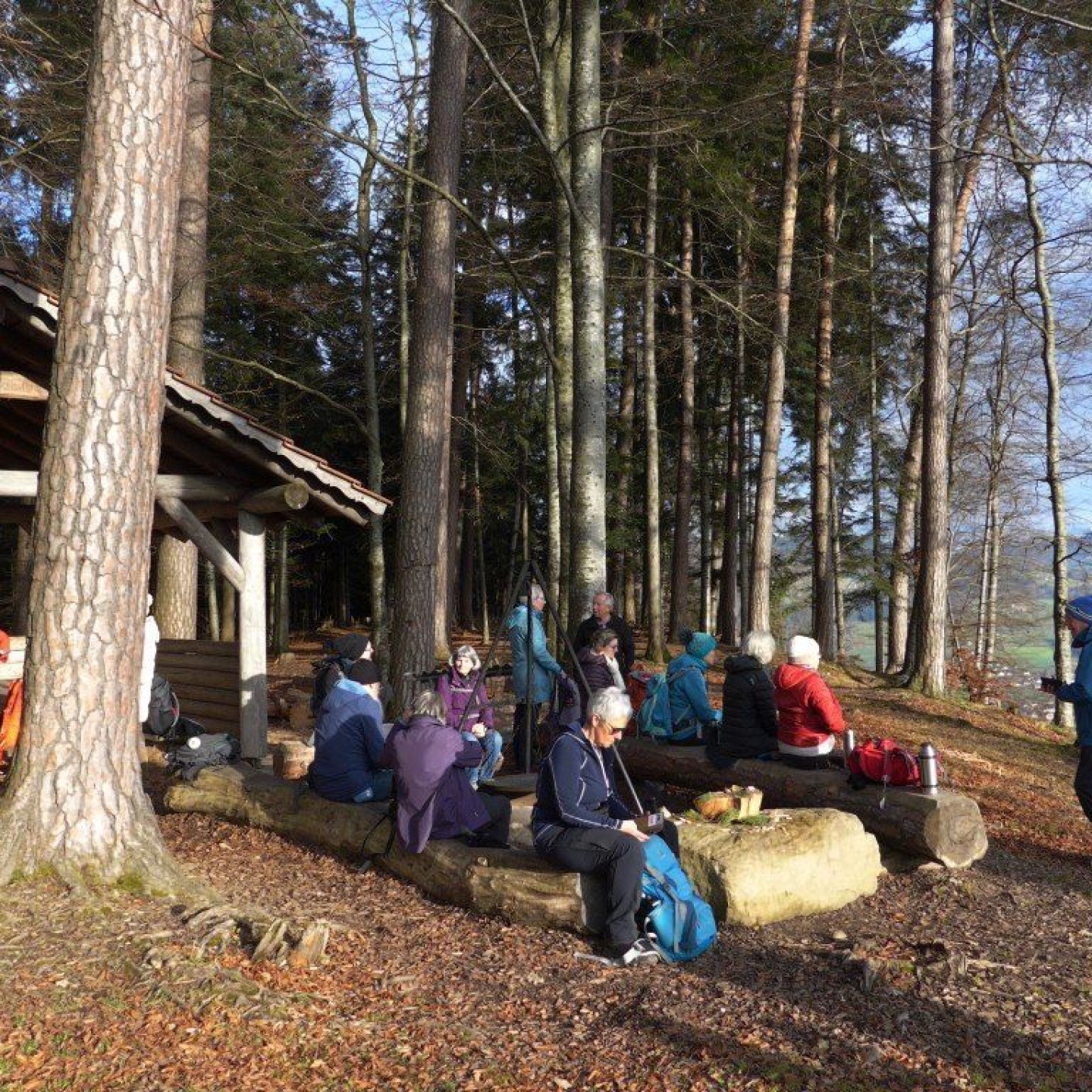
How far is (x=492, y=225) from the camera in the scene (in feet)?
61.8

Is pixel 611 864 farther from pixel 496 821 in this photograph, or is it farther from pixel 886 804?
pixel 886 804

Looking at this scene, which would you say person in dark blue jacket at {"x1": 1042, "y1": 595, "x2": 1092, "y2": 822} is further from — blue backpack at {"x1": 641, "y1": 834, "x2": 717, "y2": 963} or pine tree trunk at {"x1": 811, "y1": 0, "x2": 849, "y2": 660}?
pine tree trunk at {"x1": 811, "y1": 0, "x2": 849, "y2": 660}

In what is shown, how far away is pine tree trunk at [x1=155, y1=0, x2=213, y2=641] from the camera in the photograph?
12578 millimetres

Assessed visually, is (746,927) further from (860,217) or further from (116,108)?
(860,217)

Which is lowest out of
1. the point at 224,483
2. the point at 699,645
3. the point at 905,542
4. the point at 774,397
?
the point at 699,645

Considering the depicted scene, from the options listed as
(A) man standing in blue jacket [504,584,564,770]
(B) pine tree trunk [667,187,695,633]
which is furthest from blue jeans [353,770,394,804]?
(B) pine tree trunk [667,187,695,633]

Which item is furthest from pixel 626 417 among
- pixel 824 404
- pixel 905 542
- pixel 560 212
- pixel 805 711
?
pixel 805 711

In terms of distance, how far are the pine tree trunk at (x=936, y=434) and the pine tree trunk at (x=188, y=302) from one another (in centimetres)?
1002

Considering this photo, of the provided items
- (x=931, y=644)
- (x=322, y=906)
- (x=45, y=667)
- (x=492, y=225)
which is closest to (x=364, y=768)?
(x=322, y=906)

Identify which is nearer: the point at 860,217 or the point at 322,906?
the point at 322,906

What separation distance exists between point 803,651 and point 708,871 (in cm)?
207

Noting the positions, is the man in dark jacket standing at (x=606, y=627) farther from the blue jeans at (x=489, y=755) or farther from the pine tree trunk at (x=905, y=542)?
the pine tree trunk at (x=905, y=542)

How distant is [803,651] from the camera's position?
290 inches

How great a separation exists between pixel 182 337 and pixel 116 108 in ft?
24.7
